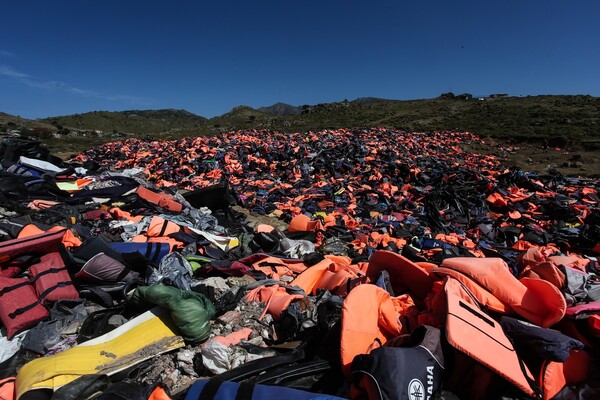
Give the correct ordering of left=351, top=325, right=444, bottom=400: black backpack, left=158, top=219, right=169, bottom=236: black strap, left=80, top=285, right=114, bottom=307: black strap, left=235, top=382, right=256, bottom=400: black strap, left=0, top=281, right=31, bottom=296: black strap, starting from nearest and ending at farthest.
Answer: left=351, top=325, right=444, bottom=400: black backpack, left=235, top=382, right=256, bottom=400: black strap, left=0, top=281, right=31, bottom=296: black strap, left=80, top=285, right=114, bottom=307: black strap, left=158, top=219, right=169, bottom=236: black strap

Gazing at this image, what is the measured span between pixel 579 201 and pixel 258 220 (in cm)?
925

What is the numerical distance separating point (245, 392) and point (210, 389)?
249 millimetres

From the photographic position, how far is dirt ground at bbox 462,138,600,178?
1538 cm

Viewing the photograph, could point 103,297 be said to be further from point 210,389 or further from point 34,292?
point 210,389

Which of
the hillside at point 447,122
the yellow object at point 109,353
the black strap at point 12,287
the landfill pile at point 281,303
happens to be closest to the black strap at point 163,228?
the landfill pile at point 281,303

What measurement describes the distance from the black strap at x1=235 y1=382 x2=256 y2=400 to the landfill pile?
18 millimetres

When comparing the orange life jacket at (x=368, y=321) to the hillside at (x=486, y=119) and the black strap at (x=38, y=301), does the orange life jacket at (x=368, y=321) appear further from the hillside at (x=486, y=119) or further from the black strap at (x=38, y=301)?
the hillside at (x=486, y=119)

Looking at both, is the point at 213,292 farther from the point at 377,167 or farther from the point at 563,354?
the point at 377,167

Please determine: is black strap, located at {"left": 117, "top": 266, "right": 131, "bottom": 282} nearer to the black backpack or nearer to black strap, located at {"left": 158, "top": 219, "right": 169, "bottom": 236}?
black strap, located at {"left": 158, "top": 219, "right": 169, "bottom": 236}

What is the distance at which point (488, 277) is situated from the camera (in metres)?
2.80

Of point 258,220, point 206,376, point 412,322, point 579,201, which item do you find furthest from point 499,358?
point 579,201

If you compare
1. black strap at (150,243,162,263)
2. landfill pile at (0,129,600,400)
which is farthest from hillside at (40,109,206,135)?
black strap at (150,243,162,263)

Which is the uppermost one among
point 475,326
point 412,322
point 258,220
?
point 475,326

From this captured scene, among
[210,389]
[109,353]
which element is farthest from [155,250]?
[210,389]
